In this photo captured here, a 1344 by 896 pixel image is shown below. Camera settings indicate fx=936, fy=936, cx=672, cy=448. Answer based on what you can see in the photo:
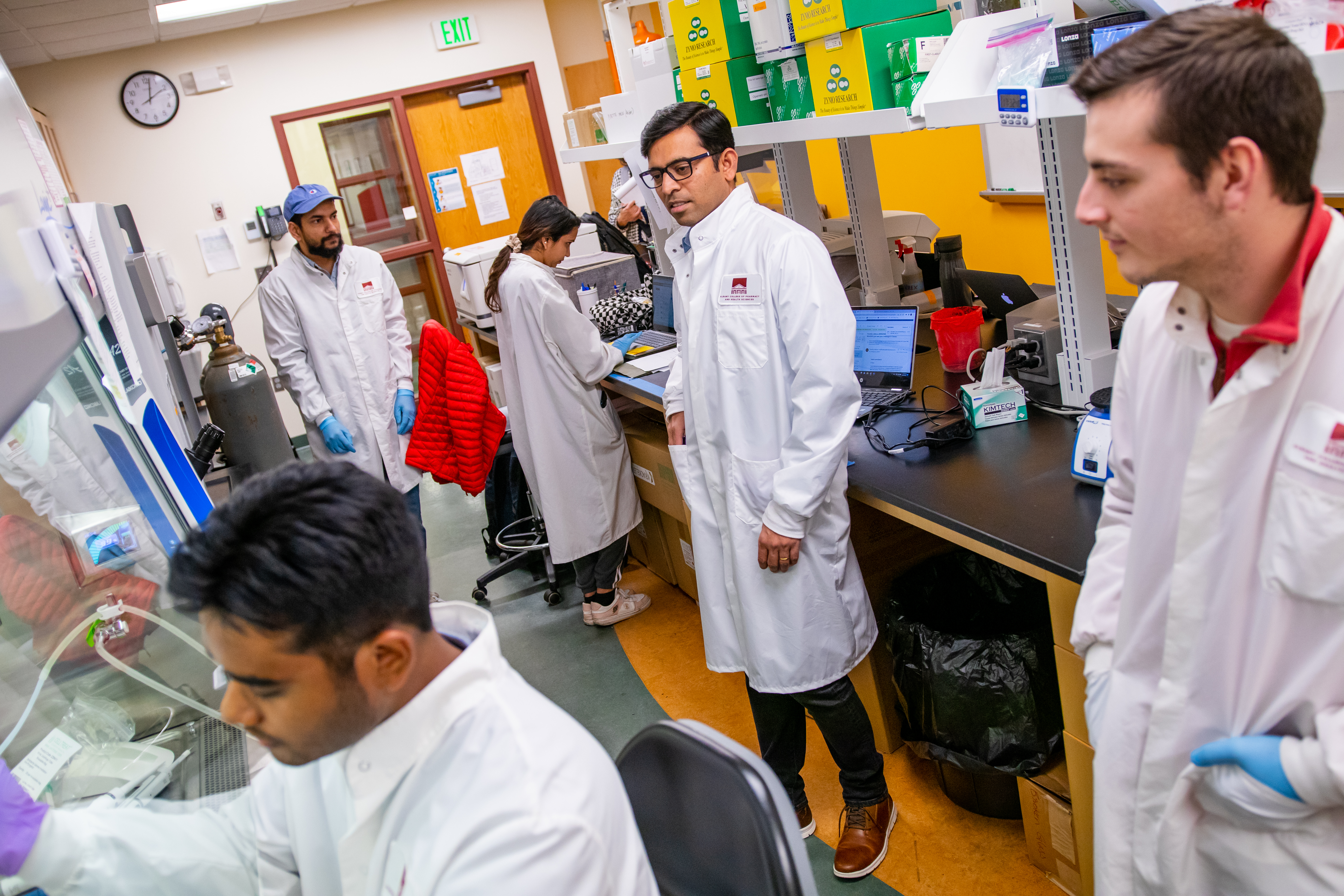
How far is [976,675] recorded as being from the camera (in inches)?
75.1

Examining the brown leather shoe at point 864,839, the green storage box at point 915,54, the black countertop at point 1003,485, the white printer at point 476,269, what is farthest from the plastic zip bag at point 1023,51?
the white printer at point 476,269

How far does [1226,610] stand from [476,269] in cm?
403

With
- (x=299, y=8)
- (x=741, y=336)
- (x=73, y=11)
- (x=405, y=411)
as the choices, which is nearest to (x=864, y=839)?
(x=741, y=336)

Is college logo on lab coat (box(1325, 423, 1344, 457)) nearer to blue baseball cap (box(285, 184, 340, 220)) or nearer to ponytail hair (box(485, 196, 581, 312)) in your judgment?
ponytail hair (box(485, 196, 581, 312))

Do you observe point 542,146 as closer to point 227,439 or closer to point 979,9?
point 227,439

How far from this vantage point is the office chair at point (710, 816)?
101 cm

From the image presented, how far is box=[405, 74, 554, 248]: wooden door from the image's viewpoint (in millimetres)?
6164

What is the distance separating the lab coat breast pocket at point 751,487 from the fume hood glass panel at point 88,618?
1032 mm

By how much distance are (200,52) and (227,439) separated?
12.8 feet

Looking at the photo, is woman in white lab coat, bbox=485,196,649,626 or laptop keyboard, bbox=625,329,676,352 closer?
woman in white lab coat, bbox=485,196,649,626

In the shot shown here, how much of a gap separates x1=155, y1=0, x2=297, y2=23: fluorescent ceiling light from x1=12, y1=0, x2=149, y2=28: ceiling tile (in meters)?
0.34

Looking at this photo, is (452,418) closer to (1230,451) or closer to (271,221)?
(1230,451)

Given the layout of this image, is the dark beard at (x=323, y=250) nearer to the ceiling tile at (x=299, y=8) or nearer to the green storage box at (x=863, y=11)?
the green storage box at (x=863, y=11)

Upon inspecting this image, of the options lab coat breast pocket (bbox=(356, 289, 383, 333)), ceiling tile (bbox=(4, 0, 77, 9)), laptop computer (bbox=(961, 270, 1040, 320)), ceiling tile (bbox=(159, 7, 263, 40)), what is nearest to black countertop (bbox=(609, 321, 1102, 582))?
laptop computer (bbox=(961, 270, 1040, 320))
